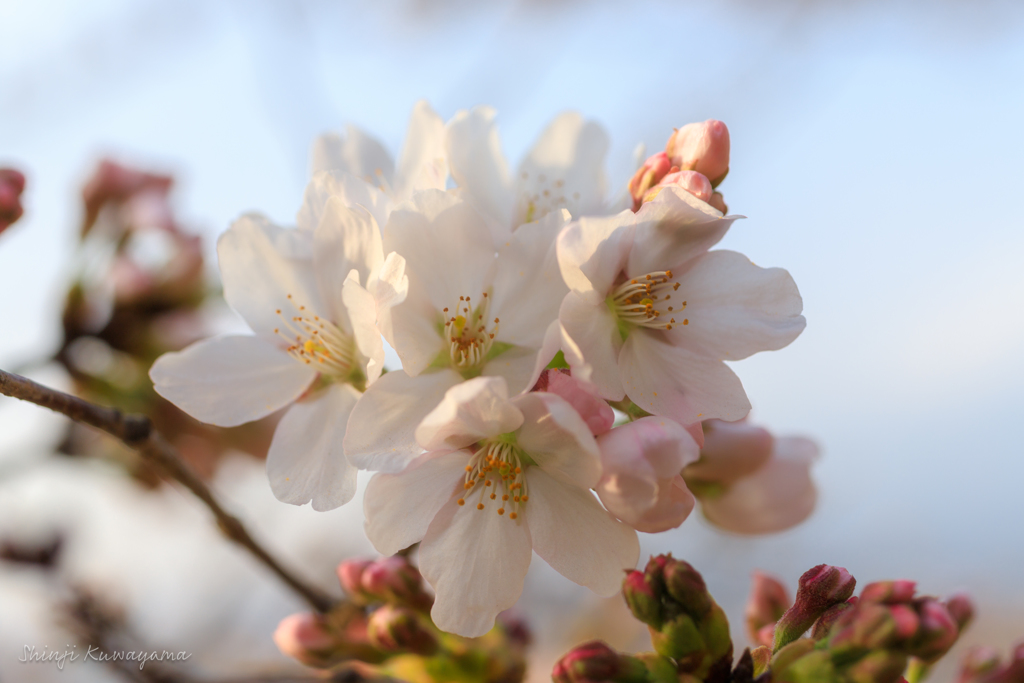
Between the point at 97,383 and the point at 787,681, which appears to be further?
the point at 97,383

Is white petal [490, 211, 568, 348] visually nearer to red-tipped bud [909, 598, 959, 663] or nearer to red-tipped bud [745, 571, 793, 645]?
red-tipped bud [909, 598, 959, 663]

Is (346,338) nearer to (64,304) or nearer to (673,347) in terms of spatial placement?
(673,347)

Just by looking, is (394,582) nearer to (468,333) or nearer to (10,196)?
(468,333)

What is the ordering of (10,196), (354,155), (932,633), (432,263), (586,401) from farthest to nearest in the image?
(354,155)
(10,196)
(432,263)
(586,401)
(932,633)

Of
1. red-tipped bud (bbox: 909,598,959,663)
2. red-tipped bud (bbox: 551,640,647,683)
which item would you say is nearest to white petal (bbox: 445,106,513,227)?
red-tipped bud (bbox: 551,640,647,683)

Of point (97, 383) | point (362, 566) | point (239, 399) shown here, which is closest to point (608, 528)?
point (362, 566)

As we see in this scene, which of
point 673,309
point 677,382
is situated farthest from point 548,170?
point 677,382
